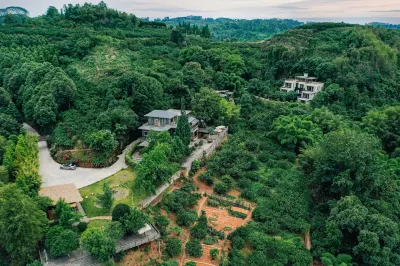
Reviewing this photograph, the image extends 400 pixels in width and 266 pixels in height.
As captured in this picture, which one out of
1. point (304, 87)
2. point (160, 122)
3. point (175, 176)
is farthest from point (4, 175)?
point (304, 87)

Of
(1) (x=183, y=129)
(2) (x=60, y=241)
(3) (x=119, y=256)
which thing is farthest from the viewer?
(1) (x=183, y=129)

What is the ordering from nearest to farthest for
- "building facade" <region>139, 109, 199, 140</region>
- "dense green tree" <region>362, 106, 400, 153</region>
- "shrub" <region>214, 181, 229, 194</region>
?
"shrub" <region>214, 181, 229, 194</region>, "building facade" <region>139, 109, 199, 140</region>, "dense green tree" <region>362, 106, 400, 153</region>

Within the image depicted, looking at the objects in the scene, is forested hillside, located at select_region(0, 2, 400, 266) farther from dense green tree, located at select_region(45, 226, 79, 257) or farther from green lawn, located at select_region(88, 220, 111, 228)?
green lawn, located at select_region(88, 220, 111, 228)

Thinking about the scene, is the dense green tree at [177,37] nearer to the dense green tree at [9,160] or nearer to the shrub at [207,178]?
the shrub at [207,178]

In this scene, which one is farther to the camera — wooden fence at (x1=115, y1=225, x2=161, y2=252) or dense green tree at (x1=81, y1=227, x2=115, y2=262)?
wooden fence at (x1=115, y1=225, x2=161, y2=252)

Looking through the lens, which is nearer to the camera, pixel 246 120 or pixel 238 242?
pixel 238 242

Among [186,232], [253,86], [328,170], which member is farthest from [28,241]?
[253,86]

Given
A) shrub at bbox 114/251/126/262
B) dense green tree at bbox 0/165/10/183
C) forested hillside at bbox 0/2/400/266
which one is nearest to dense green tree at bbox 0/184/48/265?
forested hillside at bbox 0/2/400/266

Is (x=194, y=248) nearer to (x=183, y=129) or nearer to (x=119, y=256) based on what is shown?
(x=119, y=256)
